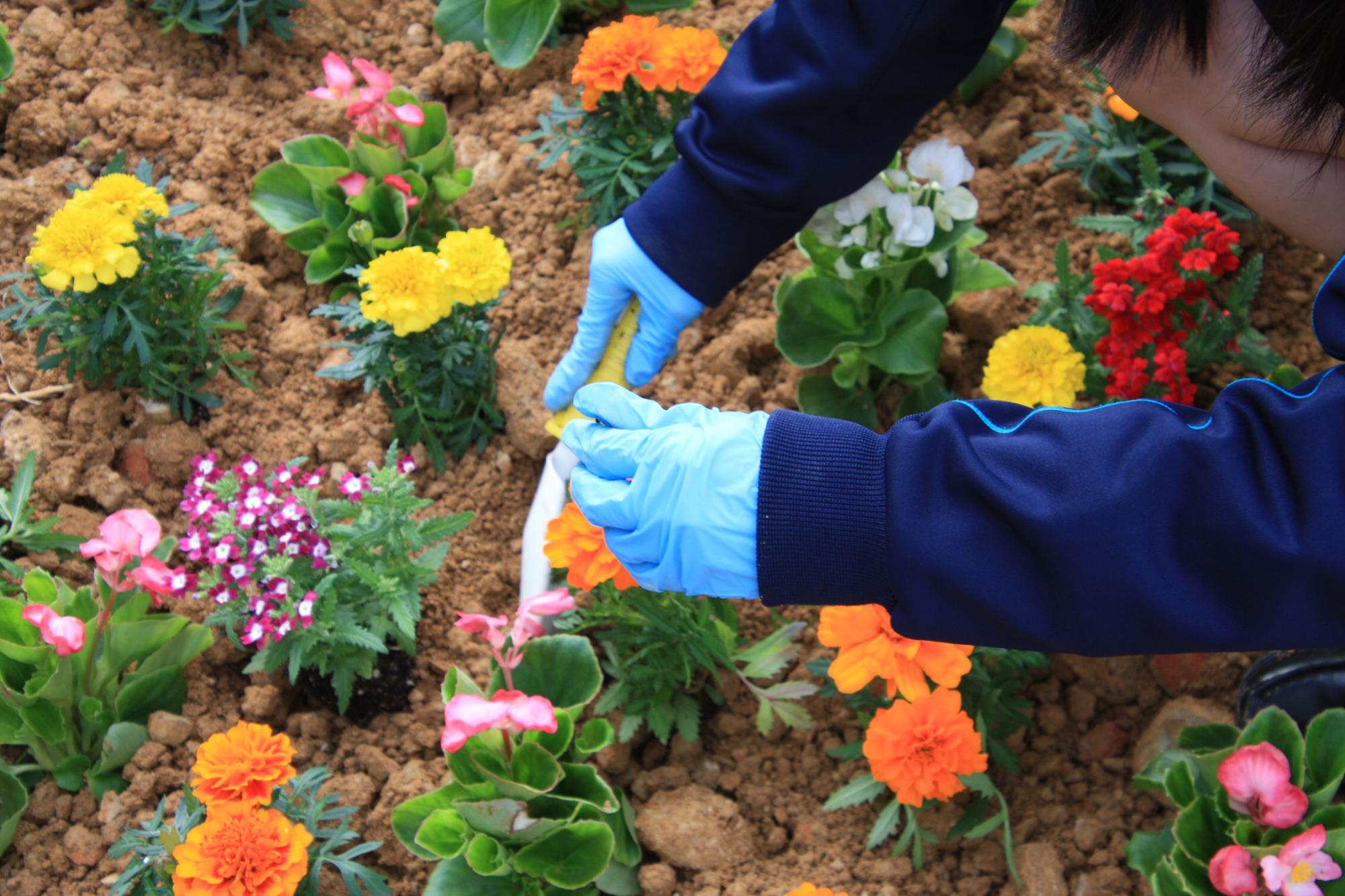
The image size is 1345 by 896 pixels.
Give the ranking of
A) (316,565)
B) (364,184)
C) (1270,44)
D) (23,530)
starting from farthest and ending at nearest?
(364,184) → (23,530) → (316,565) → (1270,44)

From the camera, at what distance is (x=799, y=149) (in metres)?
1.71

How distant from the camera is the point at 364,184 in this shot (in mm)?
2172

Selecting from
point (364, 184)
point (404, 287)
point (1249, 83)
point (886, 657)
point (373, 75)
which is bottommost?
point (886, 657)

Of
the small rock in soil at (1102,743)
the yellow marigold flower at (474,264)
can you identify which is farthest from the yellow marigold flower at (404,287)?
the small rock in soil at (1102,743)

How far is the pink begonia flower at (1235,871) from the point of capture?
134 cm

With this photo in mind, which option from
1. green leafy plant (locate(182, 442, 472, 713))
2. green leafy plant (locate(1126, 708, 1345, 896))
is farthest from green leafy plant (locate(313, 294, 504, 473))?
green leafy plant (locate(1126, 708, 1345, 896))

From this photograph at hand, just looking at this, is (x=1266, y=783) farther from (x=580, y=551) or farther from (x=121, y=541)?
(x=121, y=541)

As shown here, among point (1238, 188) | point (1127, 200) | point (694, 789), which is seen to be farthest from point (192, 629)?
point (1127, 200)

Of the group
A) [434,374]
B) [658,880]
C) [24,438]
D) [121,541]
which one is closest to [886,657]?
[658,880]

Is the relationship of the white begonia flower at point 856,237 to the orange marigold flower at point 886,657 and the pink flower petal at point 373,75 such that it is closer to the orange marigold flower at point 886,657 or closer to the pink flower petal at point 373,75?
the orange marigold flower at point 886,657

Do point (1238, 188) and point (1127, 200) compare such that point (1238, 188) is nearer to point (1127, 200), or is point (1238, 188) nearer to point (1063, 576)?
point (1063, 576)

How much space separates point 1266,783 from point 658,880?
0.88 metres

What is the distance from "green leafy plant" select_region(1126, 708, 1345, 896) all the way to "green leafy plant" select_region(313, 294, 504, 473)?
51.7 inches

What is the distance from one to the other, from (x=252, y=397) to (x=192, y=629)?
1.85 ft
